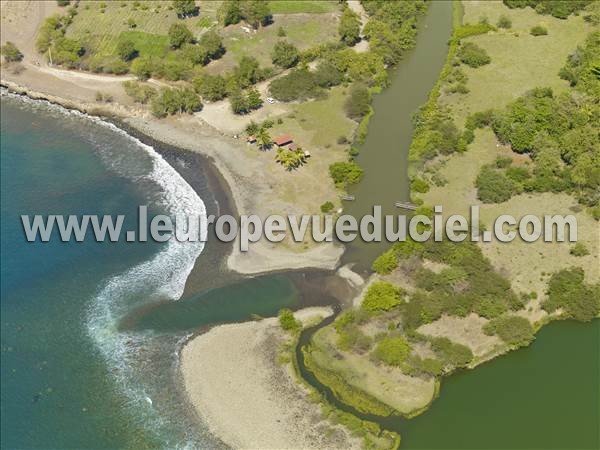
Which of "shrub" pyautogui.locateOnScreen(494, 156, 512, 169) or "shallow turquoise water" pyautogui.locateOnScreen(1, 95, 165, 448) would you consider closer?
"shallow turquoise water" pyautogui.locateOnScreen(1, 95, 165, 448)

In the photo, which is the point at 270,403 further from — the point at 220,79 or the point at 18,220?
the point at 220,79

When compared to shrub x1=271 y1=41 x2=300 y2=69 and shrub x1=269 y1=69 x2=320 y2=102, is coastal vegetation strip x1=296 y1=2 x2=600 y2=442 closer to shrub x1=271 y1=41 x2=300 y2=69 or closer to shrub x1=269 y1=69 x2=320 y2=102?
shrub x1=269 y1=69 x2=320 y2=102

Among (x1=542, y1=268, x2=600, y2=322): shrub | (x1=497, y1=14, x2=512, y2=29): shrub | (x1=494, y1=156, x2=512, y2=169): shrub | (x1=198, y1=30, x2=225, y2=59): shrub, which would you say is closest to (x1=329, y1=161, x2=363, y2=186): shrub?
(x1=494, y1=156, x2=512, y2=169): shrub

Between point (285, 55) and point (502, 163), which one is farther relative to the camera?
point (285, 55)

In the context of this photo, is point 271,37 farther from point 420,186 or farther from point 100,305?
point 100,305

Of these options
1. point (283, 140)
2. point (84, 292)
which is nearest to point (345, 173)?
point (283, 140)
